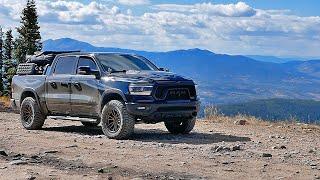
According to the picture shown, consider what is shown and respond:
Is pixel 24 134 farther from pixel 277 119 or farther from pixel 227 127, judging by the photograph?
pixel 277 119

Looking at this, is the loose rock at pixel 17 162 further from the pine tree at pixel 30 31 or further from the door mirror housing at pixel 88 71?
the pine tree at pixel 30 31

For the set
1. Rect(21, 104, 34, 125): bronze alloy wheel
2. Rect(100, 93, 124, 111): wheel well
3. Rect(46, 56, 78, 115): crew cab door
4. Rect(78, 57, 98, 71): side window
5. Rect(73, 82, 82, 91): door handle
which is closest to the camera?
Rect(100, 93, 124, 111): wheel well

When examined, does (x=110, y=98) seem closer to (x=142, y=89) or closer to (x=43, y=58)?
(x=142, y=89)

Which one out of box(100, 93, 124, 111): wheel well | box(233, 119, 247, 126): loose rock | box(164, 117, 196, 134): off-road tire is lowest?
box(233, 119, 247, 126): loose rock

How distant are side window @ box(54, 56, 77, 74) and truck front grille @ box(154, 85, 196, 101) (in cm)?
274

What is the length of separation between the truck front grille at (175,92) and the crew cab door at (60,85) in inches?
106

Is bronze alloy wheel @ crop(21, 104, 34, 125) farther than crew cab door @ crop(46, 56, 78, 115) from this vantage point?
Yes

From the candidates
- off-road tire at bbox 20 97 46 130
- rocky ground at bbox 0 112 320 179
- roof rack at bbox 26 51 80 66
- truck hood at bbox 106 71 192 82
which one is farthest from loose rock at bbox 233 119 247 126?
off-road tire at bbox 20 97 46 130

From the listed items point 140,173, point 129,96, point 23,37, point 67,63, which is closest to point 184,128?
point 129,96

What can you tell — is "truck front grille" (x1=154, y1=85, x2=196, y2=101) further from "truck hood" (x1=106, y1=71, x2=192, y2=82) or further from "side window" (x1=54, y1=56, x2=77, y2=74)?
"side window" (x1=54, y1=56, x2=77, y2=74)

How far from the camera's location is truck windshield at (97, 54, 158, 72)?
13.3m

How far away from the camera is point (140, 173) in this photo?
7977mm

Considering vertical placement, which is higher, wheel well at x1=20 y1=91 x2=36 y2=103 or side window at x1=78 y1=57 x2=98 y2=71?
side window at x1=78 y1=57 x2=98 y2=71

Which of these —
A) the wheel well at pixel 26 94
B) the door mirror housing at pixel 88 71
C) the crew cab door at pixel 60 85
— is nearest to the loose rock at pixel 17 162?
the door mirror housing at pixel 88 71
